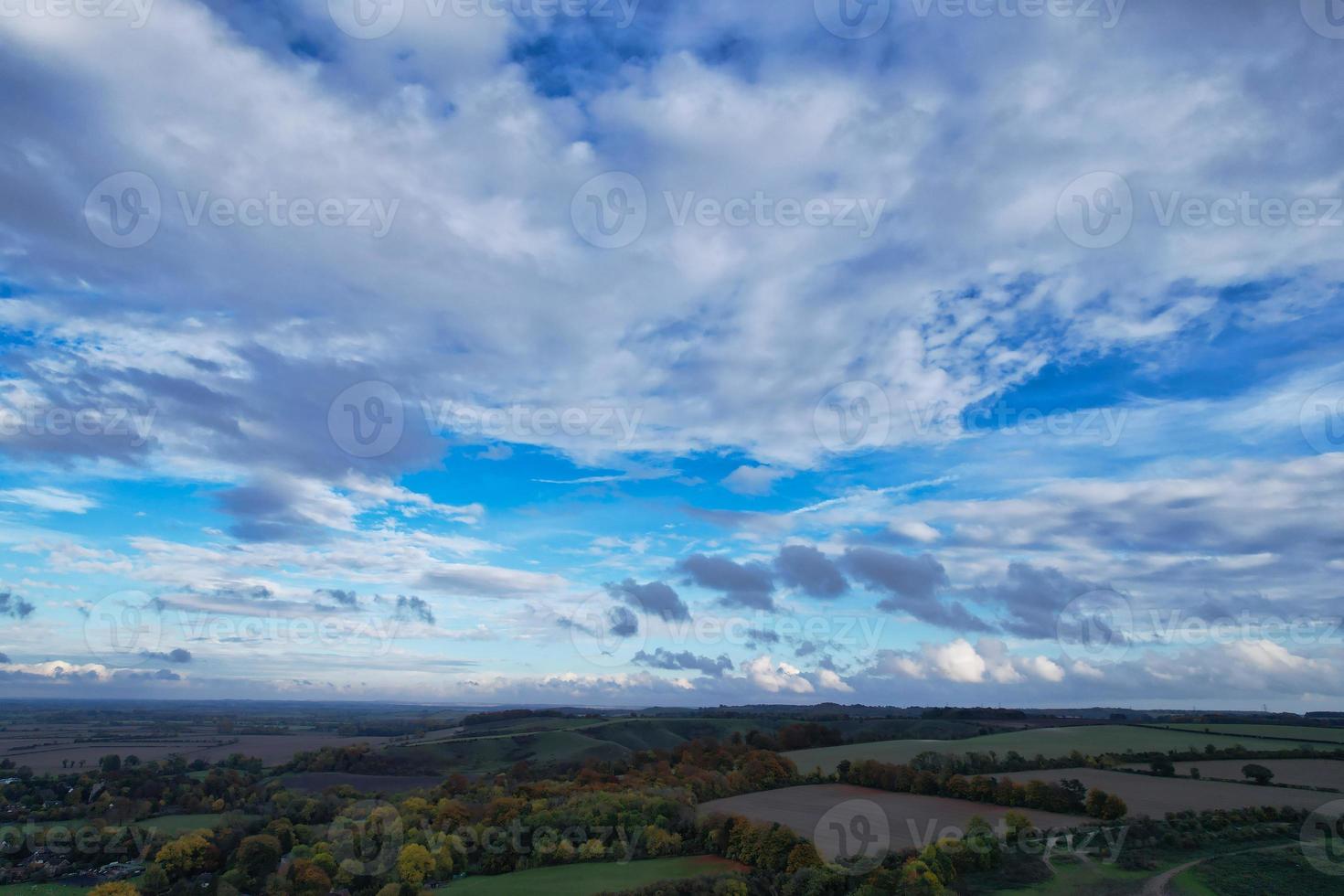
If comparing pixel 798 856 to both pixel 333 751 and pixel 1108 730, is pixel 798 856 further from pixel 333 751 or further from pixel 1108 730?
pixel 333 751

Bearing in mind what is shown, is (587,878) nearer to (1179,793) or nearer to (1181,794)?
(1181,794)

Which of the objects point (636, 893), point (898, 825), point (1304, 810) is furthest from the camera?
point (898, 825)

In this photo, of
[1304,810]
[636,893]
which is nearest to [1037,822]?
[1304,810]

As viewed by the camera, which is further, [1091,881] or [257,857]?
[257,857]

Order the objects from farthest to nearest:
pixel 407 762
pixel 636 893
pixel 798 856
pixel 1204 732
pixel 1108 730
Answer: pixel 407 762 < pixel 1108 730 < pixel 1204 732 < pixel 798 856 < pixel 636 893

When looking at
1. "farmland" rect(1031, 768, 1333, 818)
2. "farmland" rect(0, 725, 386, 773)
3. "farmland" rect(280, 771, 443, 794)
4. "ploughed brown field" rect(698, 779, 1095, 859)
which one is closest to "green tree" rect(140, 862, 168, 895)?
"ploughed brown field" rect(698, 779, 1095, 859)

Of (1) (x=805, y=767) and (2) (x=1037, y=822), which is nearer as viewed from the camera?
(2) (x=1037, y=822)

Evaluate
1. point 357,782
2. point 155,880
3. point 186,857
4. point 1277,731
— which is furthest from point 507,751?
point 1277,731
